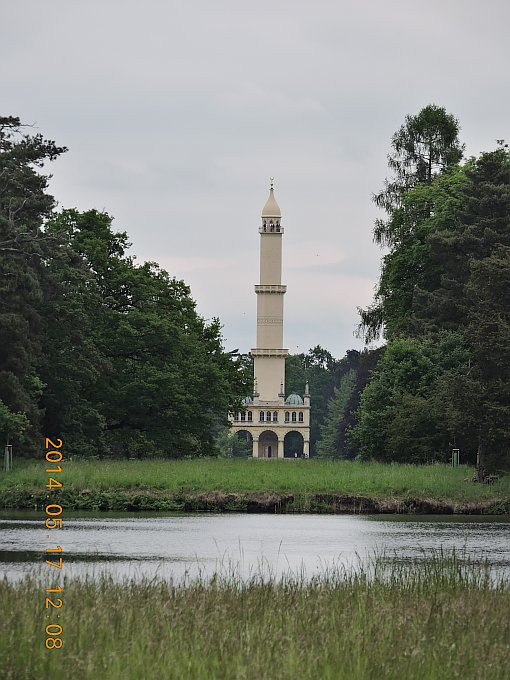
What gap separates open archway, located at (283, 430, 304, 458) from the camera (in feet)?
557

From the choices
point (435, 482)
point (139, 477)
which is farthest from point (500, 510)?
point (139, 477)

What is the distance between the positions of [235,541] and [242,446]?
13925 cm

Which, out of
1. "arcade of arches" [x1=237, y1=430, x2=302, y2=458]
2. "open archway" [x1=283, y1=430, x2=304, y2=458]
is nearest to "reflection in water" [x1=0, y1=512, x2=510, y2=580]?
"arcade of arches" [x1=237, y1=430, x2=302, y2=458]

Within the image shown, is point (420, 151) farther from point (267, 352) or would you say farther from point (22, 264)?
point (267, 352)

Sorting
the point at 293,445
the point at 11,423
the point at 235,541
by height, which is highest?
the point at 11,423

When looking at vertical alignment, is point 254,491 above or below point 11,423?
below

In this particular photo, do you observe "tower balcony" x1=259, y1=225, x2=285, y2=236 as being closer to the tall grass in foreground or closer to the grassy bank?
the grassy bank

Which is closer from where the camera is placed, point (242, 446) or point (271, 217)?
point (271, 217)

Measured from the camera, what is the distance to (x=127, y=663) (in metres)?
11.1

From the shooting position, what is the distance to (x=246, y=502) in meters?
41.6

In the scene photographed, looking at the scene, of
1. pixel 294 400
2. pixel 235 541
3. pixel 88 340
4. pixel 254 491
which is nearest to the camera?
pixel 235 541

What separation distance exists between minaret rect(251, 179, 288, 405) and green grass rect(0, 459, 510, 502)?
10562 centimetres

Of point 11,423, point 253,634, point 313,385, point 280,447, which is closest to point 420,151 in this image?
point 11,423

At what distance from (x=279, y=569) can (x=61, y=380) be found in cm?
3562
